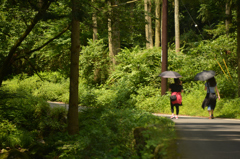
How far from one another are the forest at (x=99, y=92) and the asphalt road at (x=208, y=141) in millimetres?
384

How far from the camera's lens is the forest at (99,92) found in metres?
9.14

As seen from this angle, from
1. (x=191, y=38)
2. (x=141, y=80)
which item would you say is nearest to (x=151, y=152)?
(x=141, y=80)

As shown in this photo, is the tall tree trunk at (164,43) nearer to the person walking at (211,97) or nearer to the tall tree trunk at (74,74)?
the person walking at (211,97)

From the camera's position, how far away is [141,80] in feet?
68.6

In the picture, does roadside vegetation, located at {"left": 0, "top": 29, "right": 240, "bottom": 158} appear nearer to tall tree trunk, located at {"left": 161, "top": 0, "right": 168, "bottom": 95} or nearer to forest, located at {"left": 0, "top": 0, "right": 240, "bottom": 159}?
forest, located at {"left": 0, "top": 0, "right": 240, "bottom": 159}

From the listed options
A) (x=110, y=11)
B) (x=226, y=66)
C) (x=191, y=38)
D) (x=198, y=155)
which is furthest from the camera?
(x=191, y=38)

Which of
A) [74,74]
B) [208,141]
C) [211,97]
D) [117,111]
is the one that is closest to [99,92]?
[211,97]

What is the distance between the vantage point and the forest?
9141 millimetres

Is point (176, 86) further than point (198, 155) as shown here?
Yes

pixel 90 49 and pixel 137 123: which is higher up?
pixel 90 49

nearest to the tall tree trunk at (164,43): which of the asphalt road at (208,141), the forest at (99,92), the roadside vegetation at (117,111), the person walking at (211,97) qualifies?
the forest at (99,92)

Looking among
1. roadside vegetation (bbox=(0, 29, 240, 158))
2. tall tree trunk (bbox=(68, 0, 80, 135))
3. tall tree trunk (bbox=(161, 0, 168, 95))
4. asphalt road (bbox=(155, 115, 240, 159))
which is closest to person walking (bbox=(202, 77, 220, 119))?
roadside vegetation (bbox=(0, 29, 240, 158))

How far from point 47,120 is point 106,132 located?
16.1ft

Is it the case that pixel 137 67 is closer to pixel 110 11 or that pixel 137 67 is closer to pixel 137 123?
pixel 110 11
